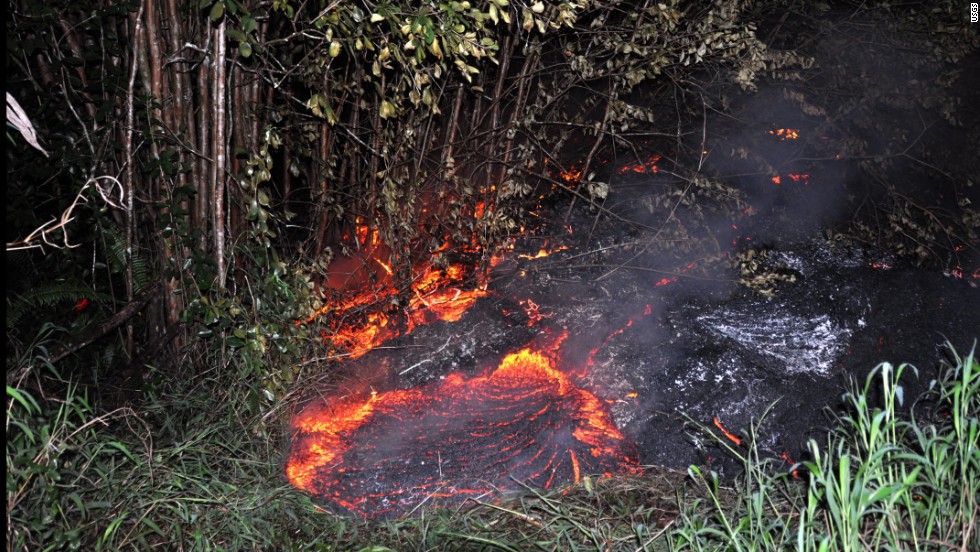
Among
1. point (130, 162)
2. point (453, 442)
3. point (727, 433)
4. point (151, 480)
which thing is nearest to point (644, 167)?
point (727, 433)

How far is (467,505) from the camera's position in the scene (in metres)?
3.30

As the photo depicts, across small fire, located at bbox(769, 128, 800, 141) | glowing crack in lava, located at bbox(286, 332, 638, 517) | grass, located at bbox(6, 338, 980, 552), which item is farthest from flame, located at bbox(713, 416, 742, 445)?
small fire, located at bbox(769, 128, 800, 141)

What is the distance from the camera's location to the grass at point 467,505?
2391 millimetres

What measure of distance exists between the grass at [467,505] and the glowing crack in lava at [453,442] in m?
0.18

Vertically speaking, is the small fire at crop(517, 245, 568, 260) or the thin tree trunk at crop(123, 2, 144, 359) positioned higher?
the thin tree trunk at crop(123, 2, 144, 359)

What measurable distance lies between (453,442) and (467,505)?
56 centimetres

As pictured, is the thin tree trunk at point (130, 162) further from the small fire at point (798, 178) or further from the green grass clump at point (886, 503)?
the small fire at point (798, 178)

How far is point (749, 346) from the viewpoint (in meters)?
4.55

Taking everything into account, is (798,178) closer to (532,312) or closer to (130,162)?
(532,312)

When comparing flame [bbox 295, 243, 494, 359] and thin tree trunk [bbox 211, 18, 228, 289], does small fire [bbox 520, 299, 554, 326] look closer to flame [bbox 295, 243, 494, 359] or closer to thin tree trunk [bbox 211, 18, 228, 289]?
flame [bbox 295, 243, 494, 359]

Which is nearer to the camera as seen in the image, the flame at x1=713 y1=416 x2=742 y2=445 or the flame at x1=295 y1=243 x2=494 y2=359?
the flame at x1=713 y1=416 x2=742 y2=445

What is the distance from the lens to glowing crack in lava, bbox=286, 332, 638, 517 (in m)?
3.49

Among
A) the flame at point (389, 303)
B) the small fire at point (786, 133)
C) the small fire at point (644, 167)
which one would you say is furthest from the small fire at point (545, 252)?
the small fire at point (786, 133)

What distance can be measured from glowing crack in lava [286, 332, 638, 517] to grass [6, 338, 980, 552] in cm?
18
